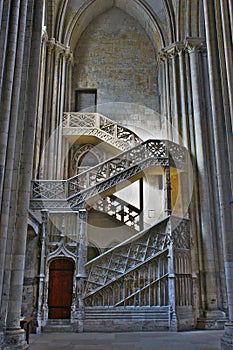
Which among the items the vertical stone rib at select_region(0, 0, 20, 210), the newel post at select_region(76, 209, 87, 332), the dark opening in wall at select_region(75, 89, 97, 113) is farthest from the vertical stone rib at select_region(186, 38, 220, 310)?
the vertical stone rib at select_region(0, 0, 20, 210)

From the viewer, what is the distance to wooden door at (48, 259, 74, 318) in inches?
430

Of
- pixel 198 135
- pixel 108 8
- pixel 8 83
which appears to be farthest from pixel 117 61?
pixel 8 83

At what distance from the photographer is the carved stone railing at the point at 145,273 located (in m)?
10.8

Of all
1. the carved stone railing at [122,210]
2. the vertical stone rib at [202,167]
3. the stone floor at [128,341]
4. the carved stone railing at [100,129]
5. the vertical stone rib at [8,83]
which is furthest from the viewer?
the carved stone railing at [100,129]

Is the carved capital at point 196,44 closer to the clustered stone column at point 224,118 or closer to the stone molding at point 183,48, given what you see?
the stone molding at point 183,48

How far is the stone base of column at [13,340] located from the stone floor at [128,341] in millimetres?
1514

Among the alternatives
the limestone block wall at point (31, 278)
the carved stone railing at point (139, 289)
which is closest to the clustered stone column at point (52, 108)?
the limestone block wall at point (31, 278)

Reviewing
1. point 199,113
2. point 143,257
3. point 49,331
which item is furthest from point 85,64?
point 49,331

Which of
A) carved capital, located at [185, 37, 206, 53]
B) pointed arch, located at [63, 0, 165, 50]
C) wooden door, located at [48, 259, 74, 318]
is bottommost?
wooden door, located at [48, 259, 74, 318]

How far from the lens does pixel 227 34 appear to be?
786 centimetres

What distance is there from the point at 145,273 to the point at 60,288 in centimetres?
263

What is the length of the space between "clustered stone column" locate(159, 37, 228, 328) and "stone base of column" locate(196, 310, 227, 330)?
29mm

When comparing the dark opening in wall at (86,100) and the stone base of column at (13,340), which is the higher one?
the dark opening in wall at (86,100)

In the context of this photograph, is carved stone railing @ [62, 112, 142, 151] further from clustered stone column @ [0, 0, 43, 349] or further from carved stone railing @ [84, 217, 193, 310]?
clustered stone column @ [0, 0, 43, 349]
